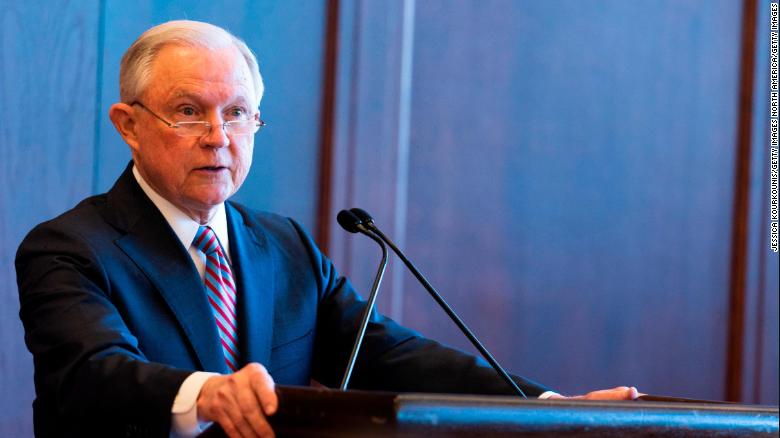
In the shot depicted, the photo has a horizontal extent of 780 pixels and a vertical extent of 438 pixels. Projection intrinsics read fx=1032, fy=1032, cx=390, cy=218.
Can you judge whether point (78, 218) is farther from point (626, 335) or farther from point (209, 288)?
point (626, 335)

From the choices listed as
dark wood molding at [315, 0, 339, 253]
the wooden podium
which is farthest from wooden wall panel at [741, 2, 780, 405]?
the wooden podium

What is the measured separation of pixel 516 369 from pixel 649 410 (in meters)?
2.41

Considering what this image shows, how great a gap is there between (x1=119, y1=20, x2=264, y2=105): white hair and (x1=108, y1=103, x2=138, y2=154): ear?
25 mm

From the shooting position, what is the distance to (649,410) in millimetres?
1589

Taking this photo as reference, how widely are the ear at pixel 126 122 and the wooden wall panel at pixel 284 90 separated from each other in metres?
0.77

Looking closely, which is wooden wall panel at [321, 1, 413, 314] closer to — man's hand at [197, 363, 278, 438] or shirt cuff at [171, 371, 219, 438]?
shirt cuff at [171, 371, 219, 438]

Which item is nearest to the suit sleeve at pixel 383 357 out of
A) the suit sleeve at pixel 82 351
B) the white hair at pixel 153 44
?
the white hair at pixel 153 44

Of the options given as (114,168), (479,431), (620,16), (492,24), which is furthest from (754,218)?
(479,431)

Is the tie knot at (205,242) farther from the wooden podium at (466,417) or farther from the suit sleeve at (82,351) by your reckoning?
the wooden podium at (466,417)

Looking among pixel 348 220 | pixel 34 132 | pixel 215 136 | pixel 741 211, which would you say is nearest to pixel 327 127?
pixel 34 132

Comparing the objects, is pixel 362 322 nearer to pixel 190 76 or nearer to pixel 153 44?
pixel 190 76

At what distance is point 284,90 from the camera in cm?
353

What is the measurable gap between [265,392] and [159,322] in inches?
34.4

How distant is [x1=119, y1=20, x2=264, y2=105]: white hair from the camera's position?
8.30 feet
